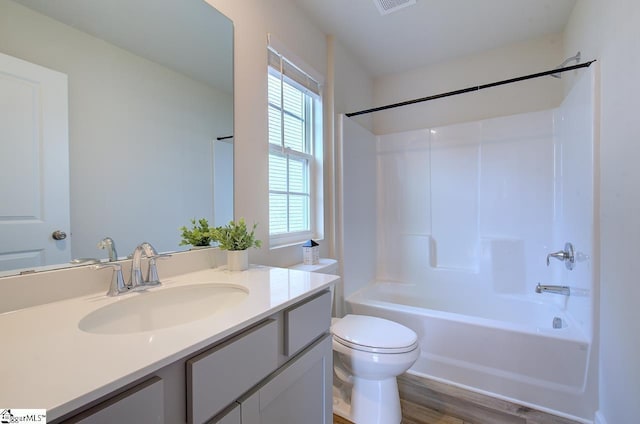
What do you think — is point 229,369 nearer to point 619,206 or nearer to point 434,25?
point 619,206

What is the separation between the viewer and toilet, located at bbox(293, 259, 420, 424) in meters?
1.35

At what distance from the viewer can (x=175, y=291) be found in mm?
964

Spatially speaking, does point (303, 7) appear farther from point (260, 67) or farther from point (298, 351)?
point (298, 351)

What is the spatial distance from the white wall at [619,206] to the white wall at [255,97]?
159 cm

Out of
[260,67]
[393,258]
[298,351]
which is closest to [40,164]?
[298,351]

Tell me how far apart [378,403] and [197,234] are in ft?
A: 4.08

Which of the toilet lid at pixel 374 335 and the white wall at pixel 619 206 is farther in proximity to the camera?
the toilet lid at pixel 374 335

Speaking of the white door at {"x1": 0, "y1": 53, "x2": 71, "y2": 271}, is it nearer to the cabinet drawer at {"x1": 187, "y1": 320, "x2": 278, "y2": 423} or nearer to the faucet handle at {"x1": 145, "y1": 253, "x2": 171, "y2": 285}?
the faucet handle at {"x1": 145, "y1": 253, "x2": 171, "y2": 285}

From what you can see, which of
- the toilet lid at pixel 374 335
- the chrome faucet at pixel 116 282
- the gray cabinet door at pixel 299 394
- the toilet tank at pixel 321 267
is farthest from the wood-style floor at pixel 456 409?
the chrome faucet at pixel 116 282

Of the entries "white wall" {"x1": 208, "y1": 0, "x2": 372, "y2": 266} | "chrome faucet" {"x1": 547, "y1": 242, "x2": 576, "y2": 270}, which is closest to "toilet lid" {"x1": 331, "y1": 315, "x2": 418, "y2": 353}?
"white wall" {"x1": 208, "y1": 0, "x2": 372, "y2": 266}

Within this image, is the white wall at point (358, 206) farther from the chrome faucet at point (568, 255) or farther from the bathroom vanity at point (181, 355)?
the chrome faucet at point (568, 255)

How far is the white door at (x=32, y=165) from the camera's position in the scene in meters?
0.74

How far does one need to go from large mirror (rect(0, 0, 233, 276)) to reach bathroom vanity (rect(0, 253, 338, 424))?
200mm

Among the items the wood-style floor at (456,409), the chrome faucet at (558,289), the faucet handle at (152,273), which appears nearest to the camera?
the faucet handle at (152,273)
